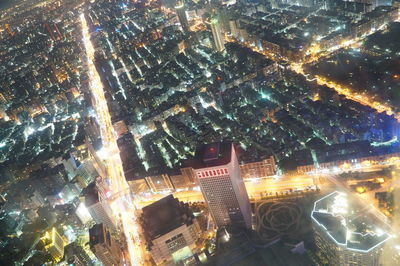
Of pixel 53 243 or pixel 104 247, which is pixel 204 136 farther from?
pixel 53 243

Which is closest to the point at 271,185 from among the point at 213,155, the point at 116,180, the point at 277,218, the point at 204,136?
the point at 277,218

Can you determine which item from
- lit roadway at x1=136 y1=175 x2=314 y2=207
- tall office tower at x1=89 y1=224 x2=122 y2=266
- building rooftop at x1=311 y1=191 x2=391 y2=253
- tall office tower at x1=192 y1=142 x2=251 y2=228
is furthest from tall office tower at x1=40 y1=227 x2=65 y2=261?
building rooftop at x1=311 y1=191 x2=391 y2=253

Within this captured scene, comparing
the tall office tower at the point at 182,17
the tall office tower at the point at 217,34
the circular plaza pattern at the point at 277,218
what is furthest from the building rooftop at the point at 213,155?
the tall office tower at the point at 182,17

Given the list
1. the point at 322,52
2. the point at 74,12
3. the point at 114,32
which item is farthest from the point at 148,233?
the point at 74,12

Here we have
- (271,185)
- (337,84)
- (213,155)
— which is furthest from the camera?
(337,84)

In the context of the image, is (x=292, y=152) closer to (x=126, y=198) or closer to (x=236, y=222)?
(x=236, y=222)

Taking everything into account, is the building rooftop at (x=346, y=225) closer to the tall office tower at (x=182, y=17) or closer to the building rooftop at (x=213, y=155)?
the building rooftop at (x=213, y=155)
